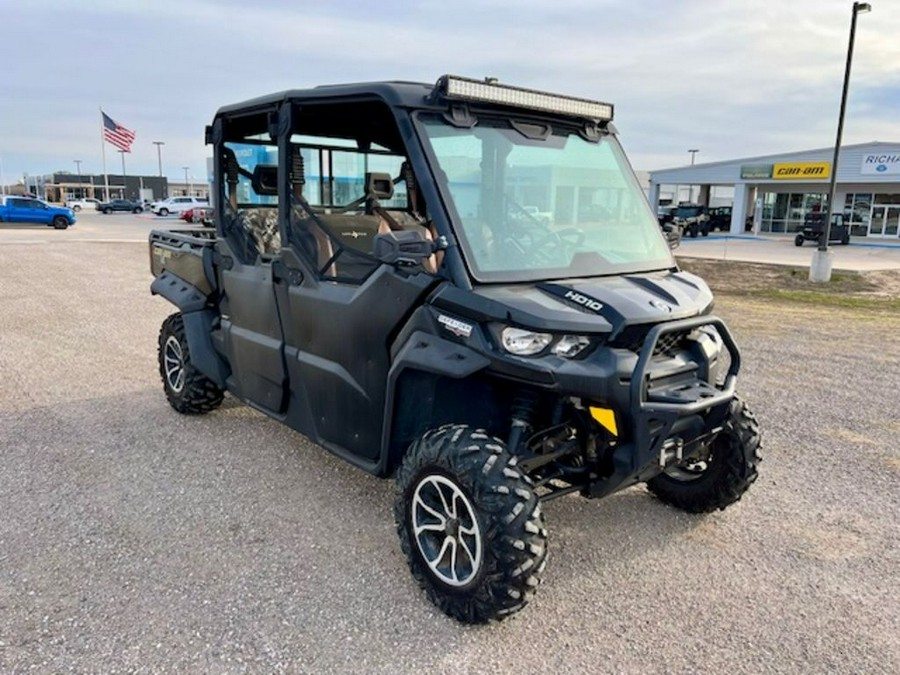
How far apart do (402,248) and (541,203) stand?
958 mm

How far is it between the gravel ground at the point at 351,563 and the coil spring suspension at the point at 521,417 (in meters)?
0.74

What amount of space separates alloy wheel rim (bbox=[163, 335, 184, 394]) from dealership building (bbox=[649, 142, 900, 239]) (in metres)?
34.5

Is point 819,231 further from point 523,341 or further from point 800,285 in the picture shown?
point 523,341

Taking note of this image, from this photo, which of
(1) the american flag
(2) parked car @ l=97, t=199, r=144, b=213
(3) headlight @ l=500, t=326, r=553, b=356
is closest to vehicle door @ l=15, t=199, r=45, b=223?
(1) the american flag

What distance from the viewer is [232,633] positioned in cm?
275

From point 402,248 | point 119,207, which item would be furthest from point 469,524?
point 119,207

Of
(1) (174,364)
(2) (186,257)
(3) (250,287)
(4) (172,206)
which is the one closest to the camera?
(3) (250,287)

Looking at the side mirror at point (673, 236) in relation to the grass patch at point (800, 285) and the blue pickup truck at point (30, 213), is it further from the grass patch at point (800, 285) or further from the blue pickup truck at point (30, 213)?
the blue pickup truck at point (30, 213)

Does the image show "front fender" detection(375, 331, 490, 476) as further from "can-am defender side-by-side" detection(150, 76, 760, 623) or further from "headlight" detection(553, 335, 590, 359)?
"headlight" detection(553, 335, 590, 359)

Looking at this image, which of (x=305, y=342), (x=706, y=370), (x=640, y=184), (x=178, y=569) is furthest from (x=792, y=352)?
(x=178, y=569)

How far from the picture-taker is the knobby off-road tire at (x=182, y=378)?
203 inches

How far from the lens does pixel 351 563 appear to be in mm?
3277

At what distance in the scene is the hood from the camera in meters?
2.71

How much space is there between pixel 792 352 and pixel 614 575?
224 inches
